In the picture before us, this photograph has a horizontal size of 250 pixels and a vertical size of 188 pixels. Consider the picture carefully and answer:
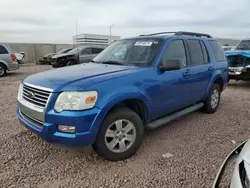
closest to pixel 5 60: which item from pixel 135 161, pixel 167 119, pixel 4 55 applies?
pixel 4 55

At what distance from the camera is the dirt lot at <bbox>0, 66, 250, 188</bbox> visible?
8.86 ft

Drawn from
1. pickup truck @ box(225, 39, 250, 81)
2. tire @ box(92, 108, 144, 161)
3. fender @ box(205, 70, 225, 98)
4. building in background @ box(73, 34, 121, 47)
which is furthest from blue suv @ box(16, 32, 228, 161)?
building in background @ box(73, 34, 121, 47)

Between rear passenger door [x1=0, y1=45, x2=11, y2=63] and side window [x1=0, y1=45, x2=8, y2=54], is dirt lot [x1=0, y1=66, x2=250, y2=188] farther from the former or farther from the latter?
side window [x1=0, y1=45, x2=8, y2=54]

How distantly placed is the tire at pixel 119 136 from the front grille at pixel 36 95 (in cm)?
78

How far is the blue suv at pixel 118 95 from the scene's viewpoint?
2699 mm

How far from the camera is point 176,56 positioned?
407 cm

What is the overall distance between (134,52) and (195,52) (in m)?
1.43

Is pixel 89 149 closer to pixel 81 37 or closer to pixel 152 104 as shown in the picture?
pixel 152 104

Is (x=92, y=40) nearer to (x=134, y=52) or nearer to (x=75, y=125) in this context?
(x=134, y=52)

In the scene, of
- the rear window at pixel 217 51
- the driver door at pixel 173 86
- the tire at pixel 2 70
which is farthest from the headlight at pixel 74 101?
the tire at pixel 2 70

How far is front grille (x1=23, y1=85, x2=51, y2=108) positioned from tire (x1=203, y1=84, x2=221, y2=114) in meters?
3.61

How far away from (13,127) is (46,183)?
2.08 m

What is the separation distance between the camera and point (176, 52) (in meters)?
4.10

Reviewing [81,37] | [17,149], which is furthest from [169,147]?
[81,37]
